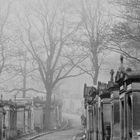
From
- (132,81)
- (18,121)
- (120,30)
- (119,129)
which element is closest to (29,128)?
(18,121)

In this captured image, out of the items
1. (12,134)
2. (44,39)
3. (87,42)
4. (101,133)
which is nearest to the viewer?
(101,133)

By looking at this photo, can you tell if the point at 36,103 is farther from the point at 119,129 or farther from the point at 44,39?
the point at 119,129

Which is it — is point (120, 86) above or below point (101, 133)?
above

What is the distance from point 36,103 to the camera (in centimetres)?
4269

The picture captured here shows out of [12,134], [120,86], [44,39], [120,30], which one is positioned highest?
[44,39]

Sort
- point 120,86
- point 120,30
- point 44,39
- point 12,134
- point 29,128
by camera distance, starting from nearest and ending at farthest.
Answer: point 120,86
point 120,30
point 12,134
point 29,128
point 44,39

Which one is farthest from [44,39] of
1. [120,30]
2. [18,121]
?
[120,30]

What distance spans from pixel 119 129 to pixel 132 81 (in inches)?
116

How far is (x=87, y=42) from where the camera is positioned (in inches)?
1358

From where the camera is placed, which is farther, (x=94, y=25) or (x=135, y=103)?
(x=94, y=25)

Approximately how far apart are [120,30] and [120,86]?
6591mm

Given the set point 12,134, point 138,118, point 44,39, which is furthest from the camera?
point 44,39

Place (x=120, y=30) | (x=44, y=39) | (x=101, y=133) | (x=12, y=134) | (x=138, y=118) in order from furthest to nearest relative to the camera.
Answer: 1. (x=44, y=39)
2. (x=12, y=134)
3. (x=120, y=30)
4. (x=101, y=133)
5. (x=138, y=118)

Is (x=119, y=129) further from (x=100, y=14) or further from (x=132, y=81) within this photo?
(x=100, y=14)
